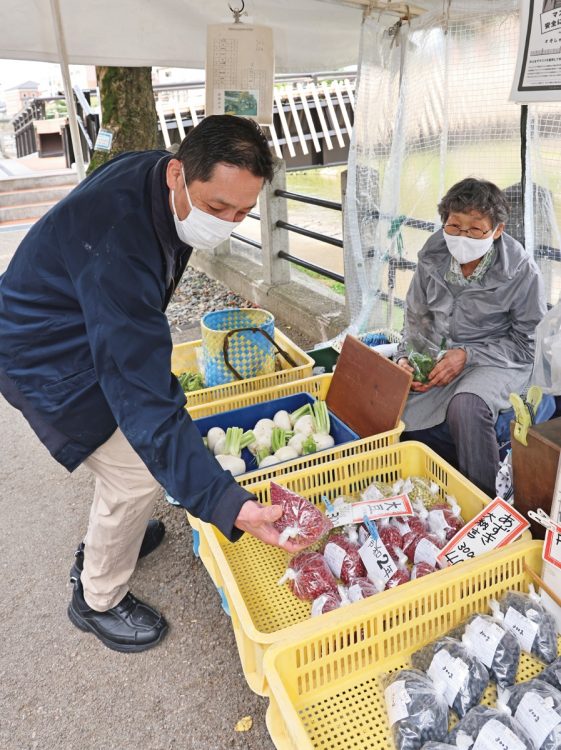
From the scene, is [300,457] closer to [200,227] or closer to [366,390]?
[366,390]

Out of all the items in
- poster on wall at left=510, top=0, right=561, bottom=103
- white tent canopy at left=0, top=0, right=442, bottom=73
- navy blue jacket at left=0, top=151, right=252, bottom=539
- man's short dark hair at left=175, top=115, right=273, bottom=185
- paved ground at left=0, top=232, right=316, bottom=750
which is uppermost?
white tent canopy at left=0, top=0, right=442, bottom=73

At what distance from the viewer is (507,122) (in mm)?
2693

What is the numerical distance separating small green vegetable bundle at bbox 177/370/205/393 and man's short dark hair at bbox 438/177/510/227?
5.26 ft

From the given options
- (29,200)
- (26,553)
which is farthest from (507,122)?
(29,200)

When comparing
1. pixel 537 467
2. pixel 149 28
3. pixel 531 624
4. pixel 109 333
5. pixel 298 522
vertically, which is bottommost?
pixel 531 624

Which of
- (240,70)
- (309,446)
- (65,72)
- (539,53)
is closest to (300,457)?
(309,446)

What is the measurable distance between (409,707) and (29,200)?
11133mm

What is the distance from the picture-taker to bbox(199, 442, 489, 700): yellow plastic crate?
1588mm

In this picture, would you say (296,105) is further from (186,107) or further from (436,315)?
(436,315)

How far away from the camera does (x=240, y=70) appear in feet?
11.0

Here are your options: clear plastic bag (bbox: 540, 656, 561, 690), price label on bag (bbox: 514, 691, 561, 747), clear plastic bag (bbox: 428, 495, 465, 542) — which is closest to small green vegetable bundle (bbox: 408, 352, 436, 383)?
clear plastic bag (bbox: 428, 495, 465, 542)

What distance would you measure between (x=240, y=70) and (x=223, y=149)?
2.18 m

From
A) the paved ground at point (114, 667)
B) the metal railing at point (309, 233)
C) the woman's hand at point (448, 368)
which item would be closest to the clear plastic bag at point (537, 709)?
the paved ground at point (114, 667)

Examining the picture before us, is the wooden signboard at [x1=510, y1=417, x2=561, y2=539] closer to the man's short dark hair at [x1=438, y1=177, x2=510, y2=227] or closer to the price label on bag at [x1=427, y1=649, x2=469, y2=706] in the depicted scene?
the price label on bag at [x1=427, y1=649, x2=469, y2=706]
